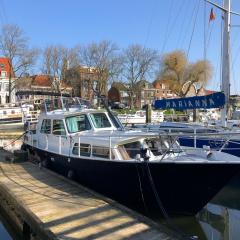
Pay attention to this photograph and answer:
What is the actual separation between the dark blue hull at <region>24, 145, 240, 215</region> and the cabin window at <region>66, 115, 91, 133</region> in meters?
2.25

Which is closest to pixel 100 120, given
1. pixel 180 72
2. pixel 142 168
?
pixel 142 168

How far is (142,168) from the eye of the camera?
10969 mm

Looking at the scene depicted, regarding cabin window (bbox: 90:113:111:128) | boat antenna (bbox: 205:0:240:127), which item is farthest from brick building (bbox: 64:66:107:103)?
cabin window (bbox: 90:113:111:128)

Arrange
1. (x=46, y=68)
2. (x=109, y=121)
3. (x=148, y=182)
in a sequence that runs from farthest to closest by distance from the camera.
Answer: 1. (x=46, y=68)
2. (x=109, y=121)
3. (x=148, y=182)

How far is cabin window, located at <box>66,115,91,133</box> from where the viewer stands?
14.5 meters

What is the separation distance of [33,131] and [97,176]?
6.19 metres

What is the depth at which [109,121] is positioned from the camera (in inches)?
592

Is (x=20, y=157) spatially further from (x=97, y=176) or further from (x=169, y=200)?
(x=169, y=200)

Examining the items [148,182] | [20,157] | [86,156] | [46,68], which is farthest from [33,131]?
[46,68]

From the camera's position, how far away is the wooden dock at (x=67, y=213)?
28.4 ft

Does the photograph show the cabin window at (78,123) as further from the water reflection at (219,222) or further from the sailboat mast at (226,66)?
the sailboat mast at (226,66)

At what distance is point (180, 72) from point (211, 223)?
7038 centimetres

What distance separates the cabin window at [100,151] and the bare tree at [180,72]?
69542 millimetres

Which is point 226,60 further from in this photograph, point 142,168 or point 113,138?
point 142,168
